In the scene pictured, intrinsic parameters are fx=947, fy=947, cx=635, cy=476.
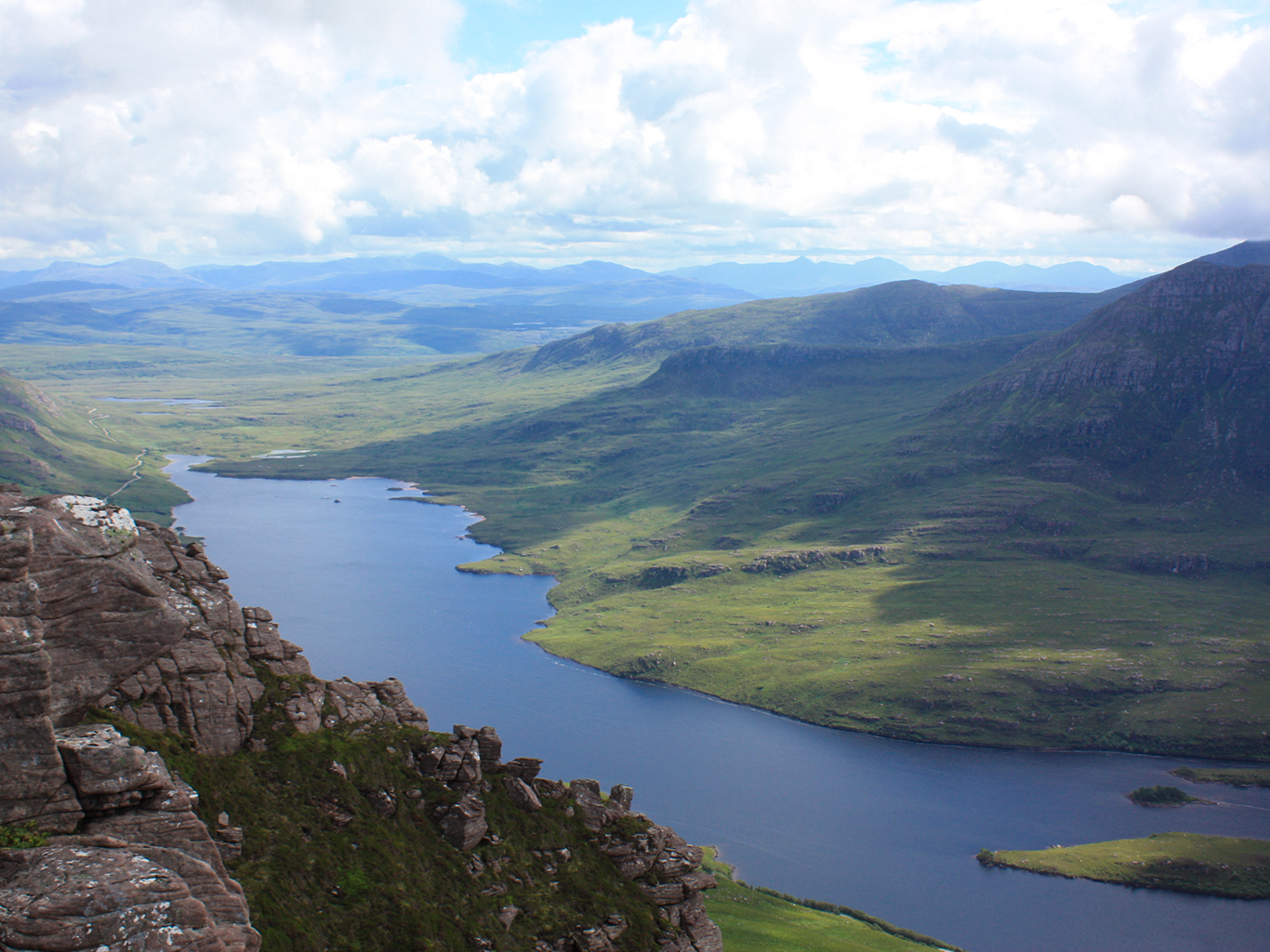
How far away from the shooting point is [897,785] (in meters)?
166

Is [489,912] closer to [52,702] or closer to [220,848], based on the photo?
[220,848]

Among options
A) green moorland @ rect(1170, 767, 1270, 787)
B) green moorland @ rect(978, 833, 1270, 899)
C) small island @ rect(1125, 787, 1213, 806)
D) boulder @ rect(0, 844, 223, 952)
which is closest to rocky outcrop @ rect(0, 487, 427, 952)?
boulder @ rect(0, 844, 223, 952)

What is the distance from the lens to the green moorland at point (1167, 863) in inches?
5212

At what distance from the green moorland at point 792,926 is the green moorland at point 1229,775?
79.2 metres

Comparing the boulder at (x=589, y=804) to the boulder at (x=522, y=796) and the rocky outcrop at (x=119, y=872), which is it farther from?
the rocky outcrop at (x=119, y=872)

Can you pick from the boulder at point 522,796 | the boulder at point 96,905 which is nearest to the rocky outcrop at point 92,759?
the boulder at point 96,905

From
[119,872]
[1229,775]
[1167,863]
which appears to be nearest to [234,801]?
[119,872]

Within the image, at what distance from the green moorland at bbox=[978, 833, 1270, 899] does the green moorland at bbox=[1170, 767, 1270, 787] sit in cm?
2361

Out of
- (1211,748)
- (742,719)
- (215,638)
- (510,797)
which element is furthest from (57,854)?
(1211,748)

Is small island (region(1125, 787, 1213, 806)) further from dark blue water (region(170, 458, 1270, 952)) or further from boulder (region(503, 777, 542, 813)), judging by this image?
boulder (region(503, 777, 542, 813))

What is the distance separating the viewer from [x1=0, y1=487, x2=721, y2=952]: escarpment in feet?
89.6

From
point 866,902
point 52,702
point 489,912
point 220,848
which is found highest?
point 52,702

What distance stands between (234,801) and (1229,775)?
18208 cm

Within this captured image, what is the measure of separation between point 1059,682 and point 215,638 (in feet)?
632
